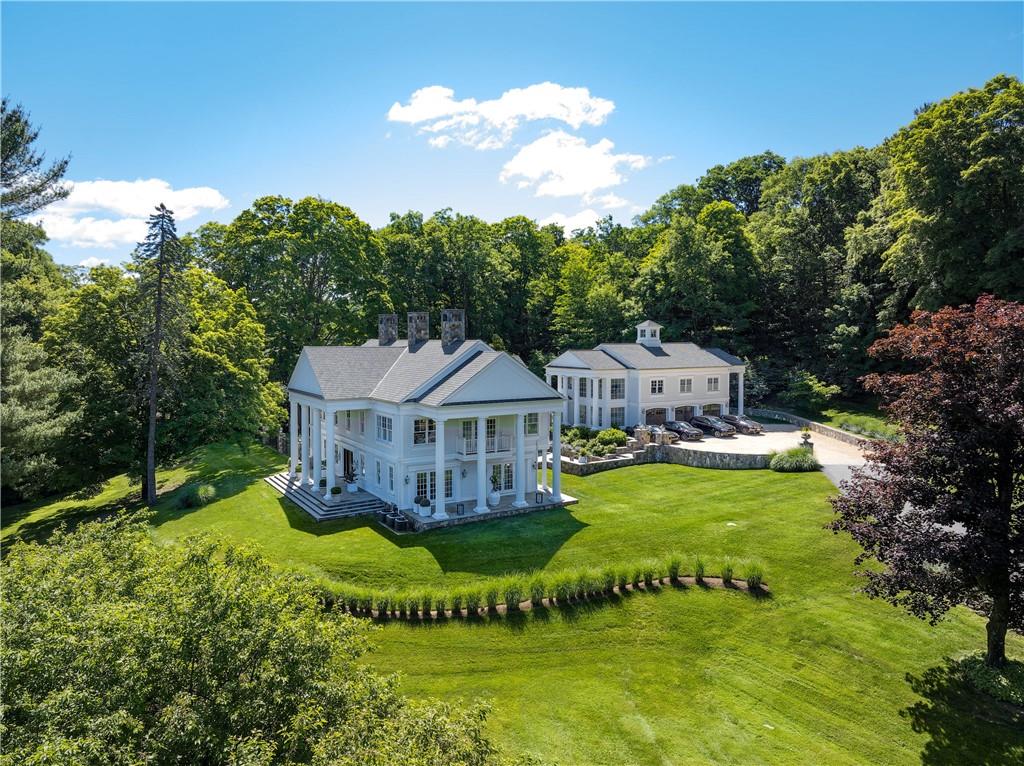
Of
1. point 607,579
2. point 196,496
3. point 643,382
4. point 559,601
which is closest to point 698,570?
point 607,579

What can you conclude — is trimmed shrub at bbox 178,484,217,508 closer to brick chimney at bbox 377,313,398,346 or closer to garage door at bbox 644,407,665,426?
brick chimney at bbox 377,313,398,346

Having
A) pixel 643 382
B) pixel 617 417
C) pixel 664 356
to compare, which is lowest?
pixel 617 417

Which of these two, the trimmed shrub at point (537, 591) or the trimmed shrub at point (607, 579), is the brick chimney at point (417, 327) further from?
the trimmed shrub at point (607, 579)

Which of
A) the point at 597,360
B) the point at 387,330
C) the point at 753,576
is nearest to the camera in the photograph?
the point at 753,576

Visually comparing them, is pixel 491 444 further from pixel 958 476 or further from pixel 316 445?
pixel 958 476

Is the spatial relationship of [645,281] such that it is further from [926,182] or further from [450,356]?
[450,356]

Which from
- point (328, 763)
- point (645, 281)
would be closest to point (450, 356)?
point (328, 763)
